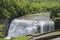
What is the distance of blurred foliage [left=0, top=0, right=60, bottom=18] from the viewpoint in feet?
62.7

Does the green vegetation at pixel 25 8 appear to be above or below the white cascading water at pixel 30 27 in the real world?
above

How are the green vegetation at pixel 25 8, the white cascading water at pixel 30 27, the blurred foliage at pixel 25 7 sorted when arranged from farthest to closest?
the blurred foliage at pixel 25 7, the green vegetation at pixel 25 8, the white cascading water at pixel 30 27

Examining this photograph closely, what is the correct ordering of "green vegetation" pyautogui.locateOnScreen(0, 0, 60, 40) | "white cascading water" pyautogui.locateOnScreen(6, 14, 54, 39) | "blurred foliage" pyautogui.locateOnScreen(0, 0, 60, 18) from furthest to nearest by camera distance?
"blurred foliage" pyautogui.locateOnScreen(0, 0, 60, 18), "green vegetation" pyautogui.locateOnScreen(0, 0, 60, 40), "white cascading water" pyautogui.locateOnScreen(6, 14, 54, 39)

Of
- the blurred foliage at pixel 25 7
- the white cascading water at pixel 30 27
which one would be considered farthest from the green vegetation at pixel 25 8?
the white cascading water at pixel 30 27

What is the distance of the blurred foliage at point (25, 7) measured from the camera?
19.1 m

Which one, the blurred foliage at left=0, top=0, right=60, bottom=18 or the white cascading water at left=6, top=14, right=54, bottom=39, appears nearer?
the white cascading water at left=6, top=14, right=54, bottom=39

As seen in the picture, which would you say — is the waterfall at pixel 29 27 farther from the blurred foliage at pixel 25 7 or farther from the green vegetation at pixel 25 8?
the blurred foliage at pixel 25 7

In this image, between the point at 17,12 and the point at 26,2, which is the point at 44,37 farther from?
the point at 26,2

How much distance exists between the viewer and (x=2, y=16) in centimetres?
1873

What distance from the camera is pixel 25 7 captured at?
21156 mm

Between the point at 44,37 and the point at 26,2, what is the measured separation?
10.9 m

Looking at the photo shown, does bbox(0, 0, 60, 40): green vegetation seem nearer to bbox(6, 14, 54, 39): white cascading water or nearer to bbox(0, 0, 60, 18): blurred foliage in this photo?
bbox(0, 0, 60, 18): blurred foliage

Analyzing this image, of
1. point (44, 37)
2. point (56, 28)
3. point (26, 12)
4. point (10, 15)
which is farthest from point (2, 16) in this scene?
point (44, 37)

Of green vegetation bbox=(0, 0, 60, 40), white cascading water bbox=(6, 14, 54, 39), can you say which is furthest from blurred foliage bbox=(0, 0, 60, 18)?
white cascading water bbox=(6, 14, 54, 39)
